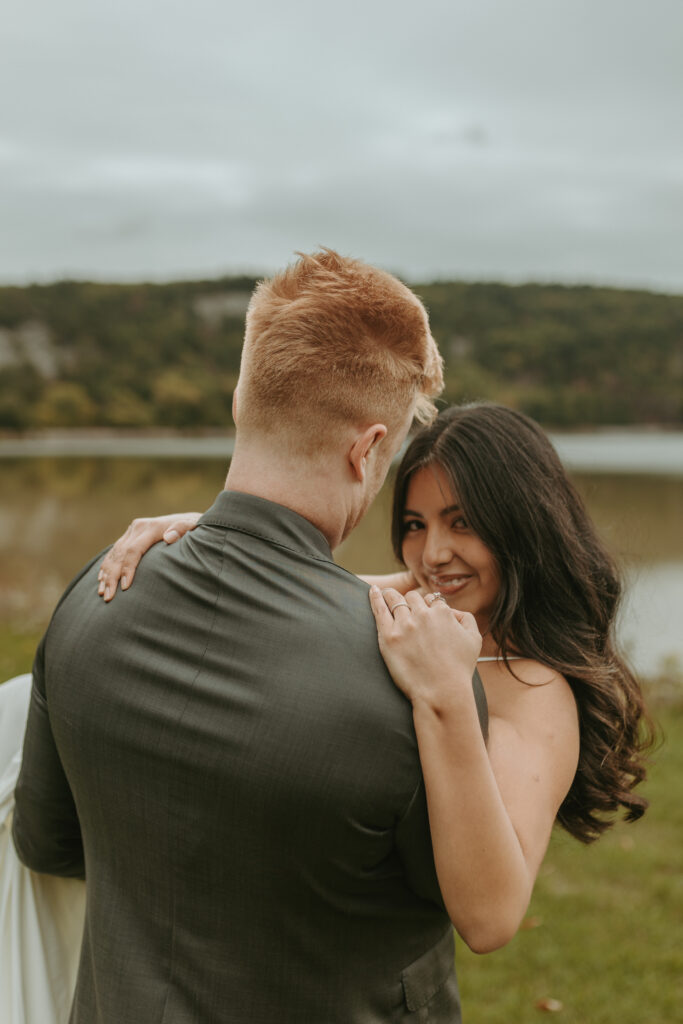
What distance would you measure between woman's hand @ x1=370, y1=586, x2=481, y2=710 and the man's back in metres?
0.03

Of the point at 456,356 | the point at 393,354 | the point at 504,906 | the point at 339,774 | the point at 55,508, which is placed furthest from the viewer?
the point at 456,356

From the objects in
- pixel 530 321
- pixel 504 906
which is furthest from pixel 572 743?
pixel 530 321

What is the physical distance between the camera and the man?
1.42 meters

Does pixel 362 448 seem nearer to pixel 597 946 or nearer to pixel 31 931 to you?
pixel 31 931

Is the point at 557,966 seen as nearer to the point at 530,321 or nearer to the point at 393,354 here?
the point at 393,354

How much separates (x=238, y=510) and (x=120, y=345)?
238 feet

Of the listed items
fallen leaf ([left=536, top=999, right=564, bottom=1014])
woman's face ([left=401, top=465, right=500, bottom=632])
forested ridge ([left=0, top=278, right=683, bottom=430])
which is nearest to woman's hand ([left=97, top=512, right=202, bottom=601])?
woman's face ([left=401, top=465, right=500, bottom=632])

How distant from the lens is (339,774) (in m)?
1.38

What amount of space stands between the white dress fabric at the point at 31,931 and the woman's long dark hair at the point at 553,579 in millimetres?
1287

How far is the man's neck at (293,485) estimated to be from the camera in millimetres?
1629

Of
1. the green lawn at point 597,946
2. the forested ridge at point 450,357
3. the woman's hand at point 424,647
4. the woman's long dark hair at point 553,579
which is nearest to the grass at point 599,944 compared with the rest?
the green lawn at point 597,946

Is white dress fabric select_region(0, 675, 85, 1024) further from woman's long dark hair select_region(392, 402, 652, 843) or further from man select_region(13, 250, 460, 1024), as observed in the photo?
woman's long dark hair select_region(392, 402, 652, 843)

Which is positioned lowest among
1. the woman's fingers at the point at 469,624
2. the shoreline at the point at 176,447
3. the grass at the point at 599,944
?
the shoreline at the point at 176,447

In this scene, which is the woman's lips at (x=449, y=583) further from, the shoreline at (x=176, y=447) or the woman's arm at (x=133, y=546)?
the shoreline at (x=176, y=447)
